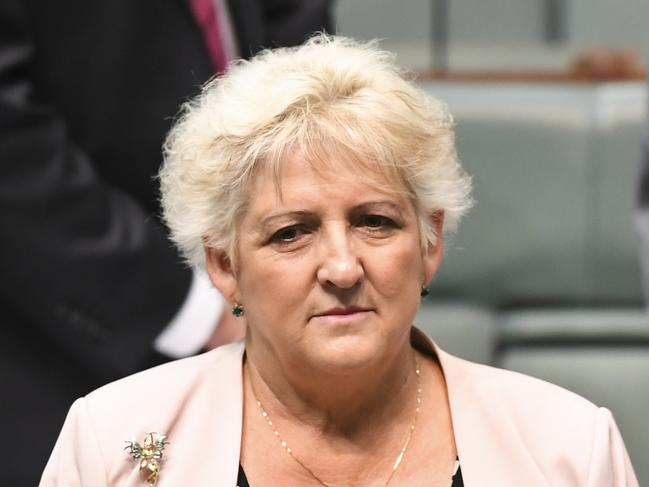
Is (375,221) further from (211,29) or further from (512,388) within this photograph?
(211,29)

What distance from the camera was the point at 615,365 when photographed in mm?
3035

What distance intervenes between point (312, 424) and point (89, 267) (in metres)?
0.57

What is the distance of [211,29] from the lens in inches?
93.4

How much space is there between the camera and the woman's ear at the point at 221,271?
1.86 m

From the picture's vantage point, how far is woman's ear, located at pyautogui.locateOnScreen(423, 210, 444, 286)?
1828mm

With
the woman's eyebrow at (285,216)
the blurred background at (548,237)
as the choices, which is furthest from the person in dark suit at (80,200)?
the blurred background at (548,237)

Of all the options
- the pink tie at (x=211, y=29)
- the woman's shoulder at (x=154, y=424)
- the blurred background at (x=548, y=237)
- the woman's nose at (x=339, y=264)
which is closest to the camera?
the woman's nose at (x=339, y=264)

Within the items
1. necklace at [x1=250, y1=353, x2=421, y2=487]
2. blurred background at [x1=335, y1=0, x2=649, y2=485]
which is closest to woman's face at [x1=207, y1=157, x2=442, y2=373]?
necklace at [x1=250, y1=353, x2=421, y2=487]

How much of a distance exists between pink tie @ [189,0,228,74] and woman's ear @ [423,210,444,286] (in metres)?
0.67

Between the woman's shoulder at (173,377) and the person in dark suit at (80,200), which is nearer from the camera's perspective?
the woman's shoulder at (173,377)

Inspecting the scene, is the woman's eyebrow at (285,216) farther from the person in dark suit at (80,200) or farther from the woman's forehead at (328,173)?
the person in dark suit at (80,200)

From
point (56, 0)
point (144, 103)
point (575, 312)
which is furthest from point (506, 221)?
point (56, 0)

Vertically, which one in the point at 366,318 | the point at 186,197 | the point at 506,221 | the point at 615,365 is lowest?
the point at 615,365

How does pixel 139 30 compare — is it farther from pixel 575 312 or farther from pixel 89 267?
pixel 575 312
